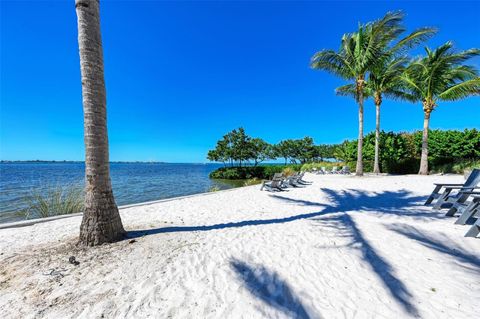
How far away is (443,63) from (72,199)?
73.9ft

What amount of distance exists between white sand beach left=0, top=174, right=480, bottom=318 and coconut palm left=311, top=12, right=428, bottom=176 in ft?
39.7

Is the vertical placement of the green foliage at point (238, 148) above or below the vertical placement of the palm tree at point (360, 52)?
below

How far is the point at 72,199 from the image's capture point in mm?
7086

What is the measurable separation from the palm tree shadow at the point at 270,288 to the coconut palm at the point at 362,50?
15.2m

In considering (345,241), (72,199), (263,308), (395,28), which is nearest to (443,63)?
(395,28)

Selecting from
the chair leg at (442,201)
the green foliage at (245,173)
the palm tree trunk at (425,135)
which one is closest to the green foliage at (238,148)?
the green foliage at (245,173)

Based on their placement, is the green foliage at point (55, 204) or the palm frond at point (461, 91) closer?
the green foliage at point (55, 204)

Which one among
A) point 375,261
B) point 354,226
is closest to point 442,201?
point 354,226

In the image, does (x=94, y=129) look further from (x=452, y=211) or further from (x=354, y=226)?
(x=452, y=211)

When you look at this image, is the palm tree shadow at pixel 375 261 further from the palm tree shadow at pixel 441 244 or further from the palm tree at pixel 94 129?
the palm tree at pixel 94 129

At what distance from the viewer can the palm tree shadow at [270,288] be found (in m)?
2.25

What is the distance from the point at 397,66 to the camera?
16.0 m

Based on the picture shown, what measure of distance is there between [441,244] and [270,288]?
11.8 feet

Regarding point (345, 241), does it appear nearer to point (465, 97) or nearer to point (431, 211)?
point (431, 211)
